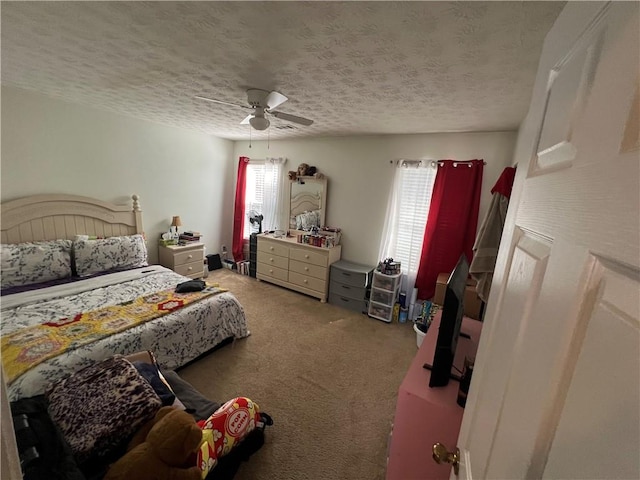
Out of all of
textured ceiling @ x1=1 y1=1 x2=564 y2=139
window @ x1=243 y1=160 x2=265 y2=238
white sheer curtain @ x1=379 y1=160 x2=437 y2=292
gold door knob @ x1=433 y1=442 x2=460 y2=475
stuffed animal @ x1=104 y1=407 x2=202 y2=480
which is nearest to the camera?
gold door knob @ x1=433 y1=442 x2=460 y2=475

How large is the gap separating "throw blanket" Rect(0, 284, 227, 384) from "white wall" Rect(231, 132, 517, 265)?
217cm

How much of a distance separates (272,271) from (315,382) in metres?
2.15

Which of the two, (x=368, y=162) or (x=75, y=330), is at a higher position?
(x=368, y=162)

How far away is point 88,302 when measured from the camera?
7.41ft

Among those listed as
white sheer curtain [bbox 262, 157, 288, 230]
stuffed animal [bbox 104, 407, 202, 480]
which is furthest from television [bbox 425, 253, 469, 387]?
white sheer curtain [bbox 262, 157, 288, 230]

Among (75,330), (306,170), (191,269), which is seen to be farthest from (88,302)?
(306,170)

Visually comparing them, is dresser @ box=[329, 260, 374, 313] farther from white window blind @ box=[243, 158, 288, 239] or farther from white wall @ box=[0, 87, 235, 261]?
white wall @ box=[0, 87, 235, 261]

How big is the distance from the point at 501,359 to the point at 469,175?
2.73 m

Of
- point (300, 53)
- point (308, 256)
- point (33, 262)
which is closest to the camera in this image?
point (300, 53)

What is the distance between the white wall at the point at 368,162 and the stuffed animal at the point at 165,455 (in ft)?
9.59

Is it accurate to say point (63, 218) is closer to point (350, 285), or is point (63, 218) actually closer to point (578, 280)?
point (350, 285)

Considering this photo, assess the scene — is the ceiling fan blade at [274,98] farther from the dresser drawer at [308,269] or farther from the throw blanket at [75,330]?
the dresser drawer at [308,269]

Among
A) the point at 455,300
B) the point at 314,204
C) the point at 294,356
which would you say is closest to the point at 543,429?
the point at 455,300

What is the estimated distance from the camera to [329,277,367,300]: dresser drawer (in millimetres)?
3406
